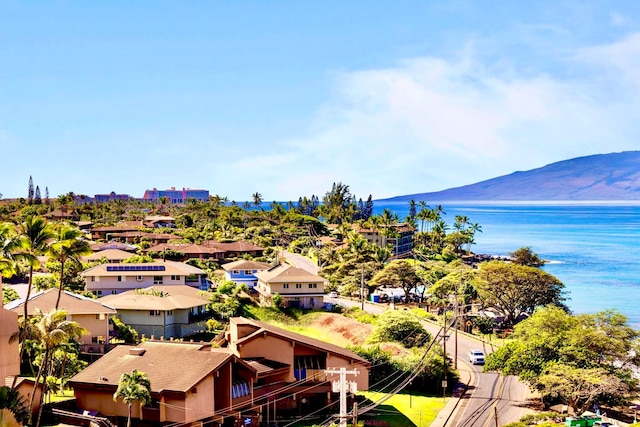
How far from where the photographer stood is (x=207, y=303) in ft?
222

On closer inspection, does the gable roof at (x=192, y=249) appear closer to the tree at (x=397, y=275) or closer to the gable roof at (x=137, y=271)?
the gable roof at (x=137, y=271)

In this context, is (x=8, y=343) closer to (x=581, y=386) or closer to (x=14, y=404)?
(x=14, y=404)

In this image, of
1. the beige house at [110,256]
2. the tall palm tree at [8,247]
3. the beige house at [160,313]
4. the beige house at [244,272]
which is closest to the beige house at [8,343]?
the tall palm tree at [8,247]

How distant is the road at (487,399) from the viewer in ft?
140

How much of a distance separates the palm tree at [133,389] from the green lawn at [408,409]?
15671 millimetres

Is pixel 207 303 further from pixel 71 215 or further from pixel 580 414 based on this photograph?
pixel 71 215

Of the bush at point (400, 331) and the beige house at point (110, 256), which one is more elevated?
the beige house at point (110, 256)

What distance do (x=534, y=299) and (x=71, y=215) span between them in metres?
143

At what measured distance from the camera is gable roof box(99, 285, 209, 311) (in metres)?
60.3

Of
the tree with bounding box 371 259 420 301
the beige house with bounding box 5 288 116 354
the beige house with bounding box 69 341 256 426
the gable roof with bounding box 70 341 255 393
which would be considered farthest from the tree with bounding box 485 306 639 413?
the tree with bounding box 371 259 420 301

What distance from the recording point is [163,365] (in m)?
37.8

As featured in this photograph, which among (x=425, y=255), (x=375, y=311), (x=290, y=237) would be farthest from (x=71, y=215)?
(x=375, y=311)

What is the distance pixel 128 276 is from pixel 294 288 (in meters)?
19.9

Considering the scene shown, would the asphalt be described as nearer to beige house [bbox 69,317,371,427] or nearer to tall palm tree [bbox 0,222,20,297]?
beige house [bbox 69,317,371,427]
